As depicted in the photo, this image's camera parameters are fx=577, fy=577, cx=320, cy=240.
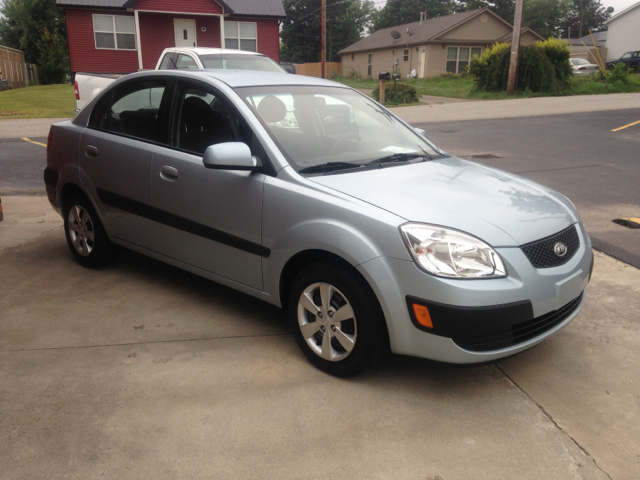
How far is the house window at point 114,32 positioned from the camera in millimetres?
26578

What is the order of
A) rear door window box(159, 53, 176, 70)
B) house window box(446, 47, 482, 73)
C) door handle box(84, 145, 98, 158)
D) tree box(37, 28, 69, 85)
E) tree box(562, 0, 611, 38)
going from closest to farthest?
1. door handle box(84, 145, 98, 158)
2. rear door window box(159, 53, 176, 70)
3. house window box(446, 47, 482, 73)
4. tree box(37, 28, 69, 85)
5. tree box(562, 0, 611, 38)

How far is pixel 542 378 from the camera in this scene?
10.7 feet

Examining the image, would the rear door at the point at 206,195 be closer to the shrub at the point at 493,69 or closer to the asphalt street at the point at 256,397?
the asphalt street at the point at 256,397

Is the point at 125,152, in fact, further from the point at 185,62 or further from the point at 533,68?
the point at 533,68

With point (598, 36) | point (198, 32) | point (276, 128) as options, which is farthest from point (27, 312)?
point (598, 36)

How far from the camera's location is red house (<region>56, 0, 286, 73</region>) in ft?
86.0

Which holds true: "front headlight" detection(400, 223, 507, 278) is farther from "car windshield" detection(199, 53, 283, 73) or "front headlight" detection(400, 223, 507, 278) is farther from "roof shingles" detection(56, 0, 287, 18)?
"roof shingles" detection(56, 0, 287, 18)

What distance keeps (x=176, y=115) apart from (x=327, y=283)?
1.78 m

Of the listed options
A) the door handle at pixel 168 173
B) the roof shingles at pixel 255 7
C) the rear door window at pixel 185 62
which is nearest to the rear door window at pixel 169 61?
the rear door window at pixel 185 62

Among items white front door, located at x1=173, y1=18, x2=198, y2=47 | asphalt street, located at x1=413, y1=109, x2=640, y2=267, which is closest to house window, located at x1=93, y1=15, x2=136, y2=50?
white front door, located at x1=173, y1=18, x2=198, y2=47

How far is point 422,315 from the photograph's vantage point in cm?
280

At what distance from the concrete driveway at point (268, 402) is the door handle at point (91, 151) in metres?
1.14

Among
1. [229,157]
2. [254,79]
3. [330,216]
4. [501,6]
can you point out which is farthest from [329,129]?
[501,6]

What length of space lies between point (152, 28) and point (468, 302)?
1104 inches
